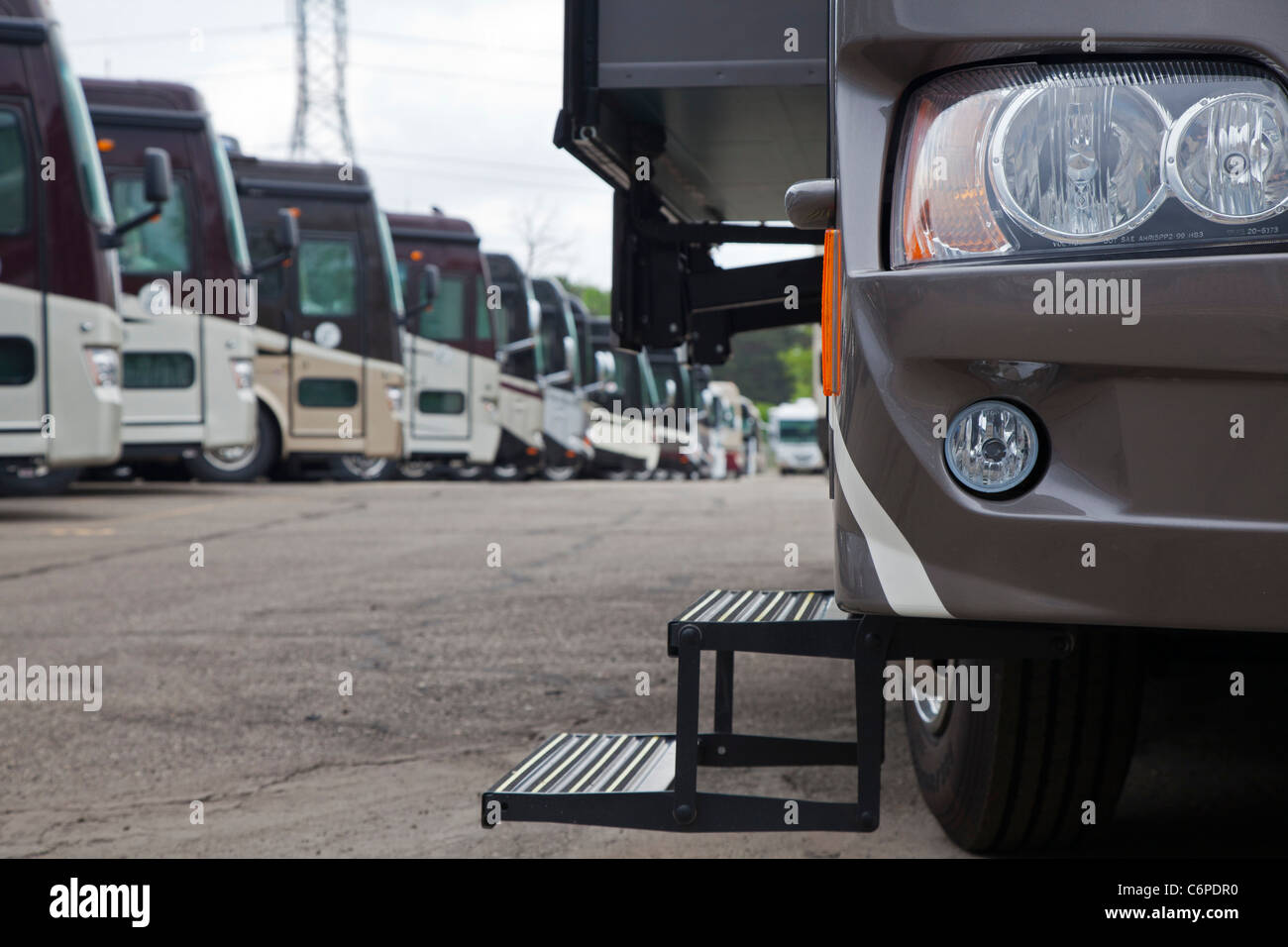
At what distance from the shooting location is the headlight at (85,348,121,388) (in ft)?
34.9

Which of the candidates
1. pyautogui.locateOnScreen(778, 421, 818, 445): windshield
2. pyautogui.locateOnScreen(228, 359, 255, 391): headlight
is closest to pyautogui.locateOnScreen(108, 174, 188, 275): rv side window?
pyautogui.locateOnScreen(228, 359, 255, 391): headlight

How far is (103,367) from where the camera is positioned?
35.2 feet

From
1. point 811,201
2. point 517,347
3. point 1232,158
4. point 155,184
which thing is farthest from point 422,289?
point 1232,158

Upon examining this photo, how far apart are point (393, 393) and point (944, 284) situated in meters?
17.4

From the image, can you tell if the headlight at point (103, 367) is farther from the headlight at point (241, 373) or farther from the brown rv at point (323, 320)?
the brown rv at point (323, 320)

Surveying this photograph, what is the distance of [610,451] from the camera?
95.8ft

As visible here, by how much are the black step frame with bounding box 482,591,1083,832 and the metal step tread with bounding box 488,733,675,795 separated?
36 millimetres

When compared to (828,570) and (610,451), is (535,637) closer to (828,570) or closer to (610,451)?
(828,570)

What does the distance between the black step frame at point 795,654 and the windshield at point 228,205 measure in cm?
1355

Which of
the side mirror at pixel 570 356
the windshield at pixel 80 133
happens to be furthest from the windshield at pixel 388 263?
the windshield at pixel 80 133

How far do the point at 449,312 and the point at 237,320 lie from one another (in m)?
7.34

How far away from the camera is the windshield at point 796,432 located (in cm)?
5394

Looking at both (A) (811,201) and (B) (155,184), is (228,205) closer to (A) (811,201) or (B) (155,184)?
(B) (155,184)

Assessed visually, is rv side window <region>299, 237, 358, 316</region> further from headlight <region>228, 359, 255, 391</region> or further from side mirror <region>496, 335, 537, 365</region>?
side mirror <region>496, 335, 537, 365</region>
